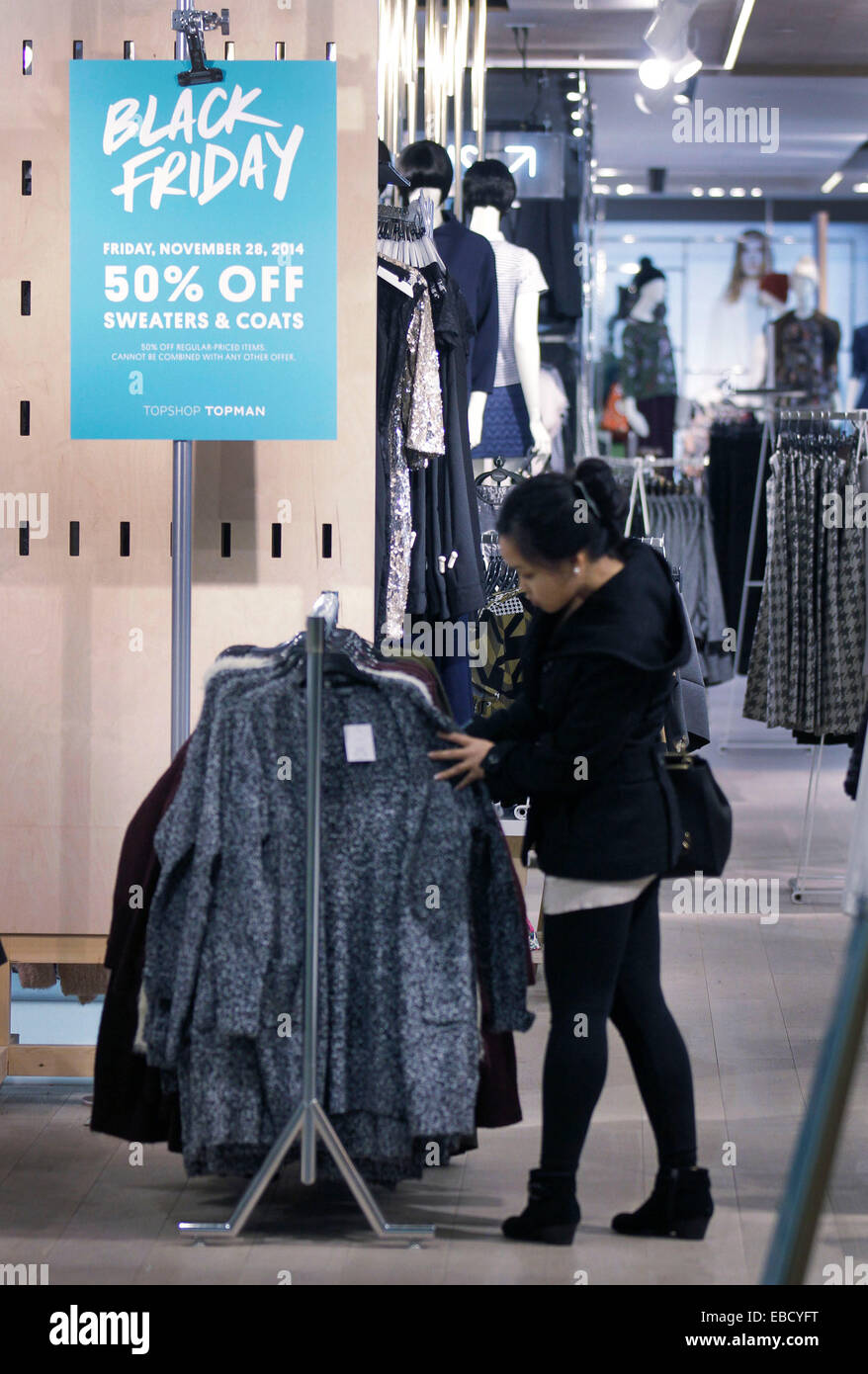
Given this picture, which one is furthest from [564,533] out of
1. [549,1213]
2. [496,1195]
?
[496,1195]

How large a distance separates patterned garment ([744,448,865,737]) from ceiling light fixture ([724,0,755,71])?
232 cm

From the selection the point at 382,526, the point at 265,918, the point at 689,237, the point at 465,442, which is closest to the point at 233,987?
the point at 265,918

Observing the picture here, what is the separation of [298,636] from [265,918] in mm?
567

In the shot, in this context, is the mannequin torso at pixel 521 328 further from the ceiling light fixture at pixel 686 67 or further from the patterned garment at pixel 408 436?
the patterned garment at pixel 408 436

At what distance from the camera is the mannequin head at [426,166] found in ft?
17.7

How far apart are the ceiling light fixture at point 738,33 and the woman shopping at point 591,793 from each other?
5.04m

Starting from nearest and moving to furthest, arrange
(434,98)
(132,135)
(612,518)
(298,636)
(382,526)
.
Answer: (612,518)
(298,636)
(132,135)
(382,526)
(434,98)

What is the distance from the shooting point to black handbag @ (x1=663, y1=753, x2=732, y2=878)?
123 inches

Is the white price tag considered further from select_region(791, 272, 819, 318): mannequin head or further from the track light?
select_region(791, 272, 819, 318): mannequin head

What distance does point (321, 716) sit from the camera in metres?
3.04

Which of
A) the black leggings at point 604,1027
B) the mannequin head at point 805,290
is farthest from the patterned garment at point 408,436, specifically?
the mannequin head at point 805,290

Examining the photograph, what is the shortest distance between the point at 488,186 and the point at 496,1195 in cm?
426

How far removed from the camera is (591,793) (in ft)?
9.75
